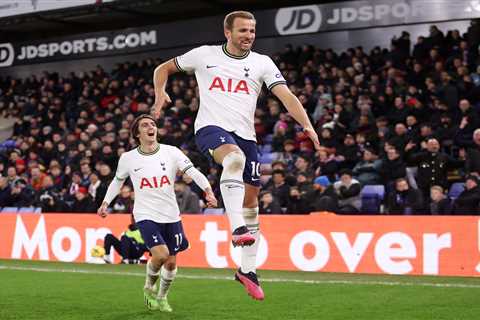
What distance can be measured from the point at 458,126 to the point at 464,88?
4.19 feet

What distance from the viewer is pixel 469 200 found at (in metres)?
13.2

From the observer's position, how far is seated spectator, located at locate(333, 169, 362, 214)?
1465cm

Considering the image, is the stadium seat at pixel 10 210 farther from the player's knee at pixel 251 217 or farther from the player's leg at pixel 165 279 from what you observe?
the player's knee at pixel 251 217

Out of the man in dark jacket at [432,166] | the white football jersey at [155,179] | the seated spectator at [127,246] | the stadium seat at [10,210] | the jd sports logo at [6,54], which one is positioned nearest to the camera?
the white football jersey at [155,179]

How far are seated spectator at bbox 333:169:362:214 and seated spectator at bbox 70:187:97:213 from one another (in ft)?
19.4

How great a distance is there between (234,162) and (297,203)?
8691 millimetres

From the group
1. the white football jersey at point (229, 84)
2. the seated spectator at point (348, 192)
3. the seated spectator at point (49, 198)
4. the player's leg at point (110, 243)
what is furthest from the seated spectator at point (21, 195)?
the white football jersey at point (229, 84)

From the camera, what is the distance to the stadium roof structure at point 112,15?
2294 cm

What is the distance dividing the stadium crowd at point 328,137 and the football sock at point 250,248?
6.90 metres

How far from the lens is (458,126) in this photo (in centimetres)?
1527

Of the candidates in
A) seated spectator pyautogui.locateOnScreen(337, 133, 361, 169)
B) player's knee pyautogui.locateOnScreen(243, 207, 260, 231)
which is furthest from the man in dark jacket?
player's knee pyautogui.locateOnScreen(243, 207, 260, 231)

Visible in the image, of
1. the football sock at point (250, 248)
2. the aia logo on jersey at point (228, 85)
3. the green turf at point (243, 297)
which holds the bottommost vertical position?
the green turf at point (243, 297)

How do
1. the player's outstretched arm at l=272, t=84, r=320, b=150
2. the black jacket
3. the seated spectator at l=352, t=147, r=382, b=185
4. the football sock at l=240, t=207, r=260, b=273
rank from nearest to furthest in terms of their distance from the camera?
the player's outstretched arm at l=272, t=84, r=320, b=150 → the football sock at l=240, t=207, r=260, b=273 → the black jacket → the seated spectator at l=352, t=147, r=382, b=185

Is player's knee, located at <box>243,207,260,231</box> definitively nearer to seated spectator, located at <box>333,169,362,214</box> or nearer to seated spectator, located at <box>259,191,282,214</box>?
seated spectator, located at <box>333,169,362,214</box>
